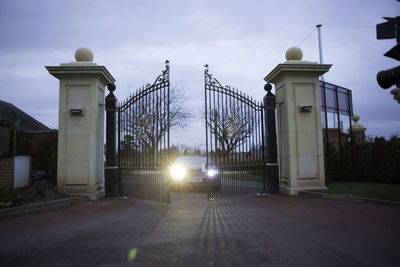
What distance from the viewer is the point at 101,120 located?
25.2 feet

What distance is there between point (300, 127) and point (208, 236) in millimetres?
5130

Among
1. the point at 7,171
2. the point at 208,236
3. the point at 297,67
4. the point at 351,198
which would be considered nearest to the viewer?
the point at 208,236

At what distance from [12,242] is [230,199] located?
5258 mm

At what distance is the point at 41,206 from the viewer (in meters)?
5.66

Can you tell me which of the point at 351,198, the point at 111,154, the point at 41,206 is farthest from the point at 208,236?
the point at 111,154

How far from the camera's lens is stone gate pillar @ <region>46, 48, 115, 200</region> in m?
7.09

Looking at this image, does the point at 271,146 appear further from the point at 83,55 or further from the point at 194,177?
the point at 83,55

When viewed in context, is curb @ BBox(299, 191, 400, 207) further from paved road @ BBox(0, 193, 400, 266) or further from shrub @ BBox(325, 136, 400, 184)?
shrub @ BBox(325, 136, 400, 184)

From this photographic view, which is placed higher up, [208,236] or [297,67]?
[297,67]

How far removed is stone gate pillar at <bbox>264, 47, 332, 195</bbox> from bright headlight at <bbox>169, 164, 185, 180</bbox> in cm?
335

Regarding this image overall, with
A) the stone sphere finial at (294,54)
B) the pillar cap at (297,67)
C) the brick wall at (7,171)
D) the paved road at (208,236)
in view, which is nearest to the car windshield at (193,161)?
the paved road at (208,236)

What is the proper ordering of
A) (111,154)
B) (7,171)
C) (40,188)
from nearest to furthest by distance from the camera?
(40,188) < (7,171) < (111,154)

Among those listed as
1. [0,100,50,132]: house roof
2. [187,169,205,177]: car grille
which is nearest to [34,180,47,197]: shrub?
[187,169,205,177]: car grille

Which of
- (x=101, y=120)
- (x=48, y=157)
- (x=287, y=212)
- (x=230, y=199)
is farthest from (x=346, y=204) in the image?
(x=48, y=157)
